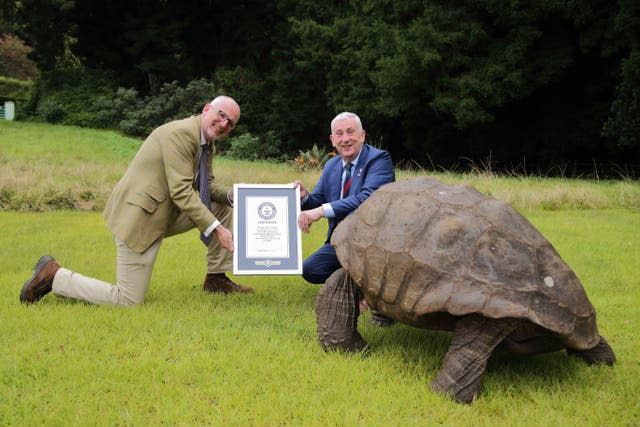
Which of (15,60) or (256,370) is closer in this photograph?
(256,370)

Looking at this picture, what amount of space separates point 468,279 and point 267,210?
2564 mm

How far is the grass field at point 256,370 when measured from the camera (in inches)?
138

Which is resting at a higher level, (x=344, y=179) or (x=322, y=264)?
(x=344, y=179)

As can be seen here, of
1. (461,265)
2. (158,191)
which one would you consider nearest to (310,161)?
(158,191)

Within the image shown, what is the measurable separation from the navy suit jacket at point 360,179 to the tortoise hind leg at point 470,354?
200 centimetres

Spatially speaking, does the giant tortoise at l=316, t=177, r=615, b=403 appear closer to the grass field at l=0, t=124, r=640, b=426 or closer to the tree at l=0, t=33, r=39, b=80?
the grass field at l=0, t=124, r=640, b=426

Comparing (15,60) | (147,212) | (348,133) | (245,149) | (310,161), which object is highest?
(15,60)

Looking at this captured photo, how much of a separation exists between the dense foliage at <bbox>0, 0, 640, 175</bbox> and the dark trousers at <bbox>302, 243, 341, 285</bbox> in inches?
618

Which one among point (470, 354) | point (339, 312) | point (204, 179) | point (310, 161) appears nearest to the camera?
point (470, 354)

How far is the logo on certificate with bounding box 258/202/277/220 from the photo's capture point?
558cm

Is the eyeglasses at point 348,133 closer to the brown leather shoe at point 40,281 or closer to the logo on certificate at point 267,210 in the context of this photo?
the logo on certificate at point 267,210

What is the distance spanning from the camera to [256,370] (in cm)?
410

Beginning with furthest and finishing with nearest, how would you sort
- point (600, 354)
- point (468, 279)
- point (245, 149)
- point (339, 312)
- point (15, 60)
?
point (15, 60)
point (245, 149)
point (339, 312)
point (600, 354)
point (468, 279)

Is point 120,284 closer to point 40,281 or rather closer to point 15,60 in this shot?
point 40,281
